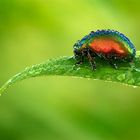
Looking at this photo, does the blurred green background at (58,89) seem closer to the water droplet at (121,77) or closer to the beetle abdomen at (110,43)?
the beetle abdomen at (110,43)

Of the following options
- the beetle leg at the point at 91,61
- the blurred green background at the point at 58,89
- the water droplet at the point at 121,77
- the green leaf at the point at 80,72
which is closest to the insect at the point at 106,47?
the beetle leg at the point at 91,61

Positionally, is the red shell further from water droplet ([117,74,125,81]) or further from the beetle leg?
water droplet ([117,74,125,81])

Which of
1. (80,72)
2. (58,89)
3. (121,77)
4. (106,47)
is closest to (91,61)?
(106,47)

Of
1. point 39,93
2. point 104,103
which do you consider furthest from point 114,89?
point 39,93

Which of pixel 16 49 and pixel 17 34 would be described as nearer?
pixel 17 34

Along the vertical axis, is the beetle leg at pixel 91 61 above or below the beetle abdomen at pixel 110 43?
below

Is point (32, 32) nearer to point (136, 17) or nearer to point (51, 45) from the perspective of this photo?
point (51, 45)

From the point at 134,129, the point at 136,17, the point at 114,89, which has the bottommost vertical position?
the point at 134,129
